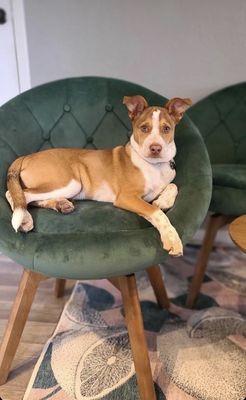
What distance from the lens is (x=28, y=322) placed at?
176cm

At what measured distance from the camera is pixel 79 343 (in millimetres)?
1622

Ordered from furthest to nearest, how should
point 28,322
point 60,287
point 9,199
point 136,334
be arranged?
point 60,287
point 28,322
point 9,199
point 136,334

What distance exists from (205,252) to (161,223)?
65cm

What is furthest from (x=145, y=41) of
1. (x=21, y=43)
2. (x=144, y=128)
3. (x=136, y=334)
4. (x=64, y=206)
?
(x=136, y=334)

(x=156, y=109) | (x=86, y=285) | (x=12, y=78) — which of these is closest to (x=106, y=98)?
(x=156, y=109)

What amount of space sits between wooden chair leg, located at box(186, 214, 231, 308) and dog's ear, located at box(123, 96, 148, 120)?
1.95 ft

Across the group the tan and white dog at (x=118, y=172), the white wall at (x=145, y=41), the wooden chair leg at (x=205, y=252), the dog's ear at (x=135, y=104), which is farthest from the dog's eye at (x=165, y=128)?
the white wall at (x=145, y=41)

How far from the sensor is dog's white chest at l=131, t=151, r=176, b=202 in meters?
1.49

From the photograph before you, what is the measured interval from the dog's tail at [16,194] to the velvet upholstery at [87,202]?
0.11 ft

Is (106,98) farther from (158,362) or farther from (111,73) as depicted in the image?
(158,362)

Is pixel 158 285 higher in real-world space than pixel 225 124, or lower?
lower

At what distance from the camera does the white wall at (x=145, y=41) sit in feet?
6.58

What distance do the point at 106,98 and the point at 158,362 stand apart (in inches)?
44.4

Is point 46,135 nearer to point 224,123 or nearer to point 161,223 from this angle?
point 161,223
